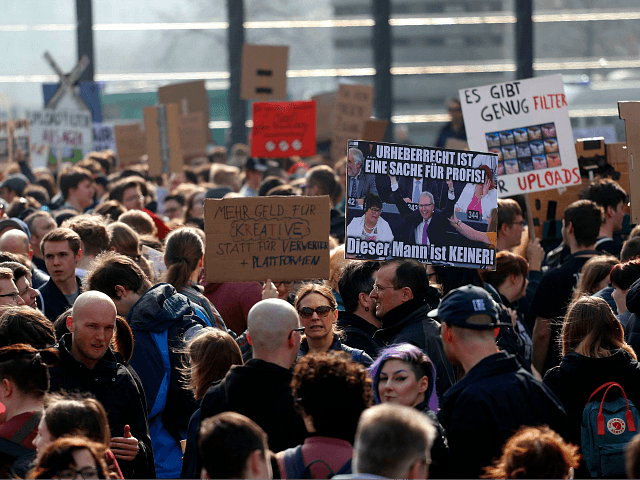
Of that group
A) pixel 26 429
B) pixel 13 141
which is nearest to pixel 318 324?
pixel 26 429

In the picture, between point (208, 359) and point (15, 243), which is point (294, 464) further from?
point (15, 243)

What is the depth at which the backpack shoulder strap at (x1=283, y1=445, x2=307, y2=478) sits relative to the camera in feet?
9.61

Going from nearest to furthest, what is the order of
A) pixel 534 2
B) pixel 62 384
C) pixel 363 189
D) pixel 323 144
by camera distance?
pixel 62 384 < pixel 363 189 < pixel 323 144 < pixel 534 2

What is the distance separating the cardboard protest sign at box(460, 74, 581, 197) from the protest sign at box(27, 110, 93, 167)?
8.04 meters

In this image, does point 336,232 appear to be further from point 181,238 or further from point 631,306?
point 631,306

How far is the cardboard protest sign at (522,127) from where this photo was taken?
23.4 feet

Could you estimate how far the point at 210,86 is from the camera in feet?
68.0

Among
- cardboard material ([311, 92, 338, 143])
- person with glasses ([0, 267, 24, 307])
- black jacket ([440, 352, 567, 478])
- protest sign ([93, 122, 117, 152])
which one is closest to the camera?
black jacket ([440, 352, 567, 478])

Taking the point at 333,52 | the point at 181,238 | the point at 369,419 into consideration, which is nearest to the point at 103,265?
the point at 181,238

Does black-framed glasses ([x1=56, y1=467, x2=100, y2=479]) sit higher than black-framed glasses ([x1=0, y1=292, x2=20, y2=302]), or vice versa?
black-framed glasses ([x1=0, y1=292, x2=20, y2=302])

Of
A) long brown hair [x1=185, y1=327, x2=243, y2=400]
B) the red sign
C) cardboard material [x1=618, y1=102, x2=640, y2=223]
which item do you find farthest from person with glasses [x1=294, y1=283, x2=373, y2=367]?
the red sign

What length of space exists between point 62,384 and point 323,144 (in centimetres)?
1177

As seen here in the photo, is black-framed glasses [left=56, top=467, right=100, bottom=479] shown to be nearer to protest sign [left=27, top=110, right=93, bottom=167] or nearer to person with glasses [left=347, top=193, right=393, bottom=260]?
person with glasses [left=347, top=193, right=393, bottom=260]

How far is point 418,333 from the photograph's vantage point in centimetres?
438
